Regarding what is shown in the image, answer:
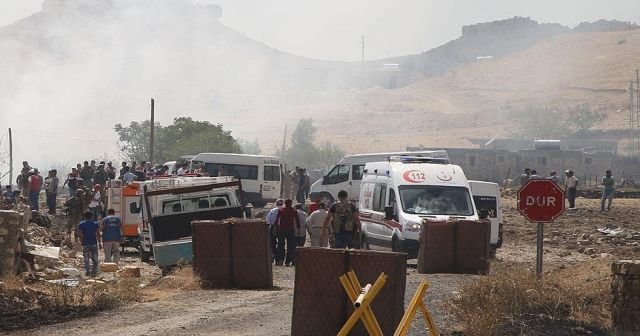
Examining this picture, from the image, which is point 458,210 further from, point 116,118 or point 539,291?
point 116,118

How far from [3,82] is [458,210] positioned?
127660 millimetres

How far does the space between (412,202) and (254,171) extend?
20944 mm

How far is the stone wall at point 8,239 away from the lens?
727 inches

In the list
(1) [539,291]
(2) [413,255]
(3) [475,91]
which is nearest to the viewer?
(1) [539,291]

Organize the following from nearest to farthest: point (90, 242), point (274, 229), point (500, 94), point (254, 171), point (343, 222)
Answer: point (343, 222), point (90, 242), point (274, 229), point (254, 171), point (500, 94)

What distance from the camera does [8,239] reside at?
1856cm

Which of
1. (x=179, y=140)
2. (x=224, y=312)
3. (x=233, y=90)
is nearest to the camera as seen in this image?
(x=224, y=312)

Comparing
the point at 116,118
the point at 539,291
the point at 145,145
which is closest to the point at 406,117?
the point at 116,118

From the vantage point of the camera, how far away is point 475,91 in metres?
162

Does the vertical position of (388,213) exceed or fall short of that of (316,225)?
it exceeds it

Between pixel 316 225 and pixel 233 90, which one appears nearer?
pixel 316 225

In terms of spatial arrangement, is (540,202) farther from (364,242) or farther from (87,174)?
(87,174)

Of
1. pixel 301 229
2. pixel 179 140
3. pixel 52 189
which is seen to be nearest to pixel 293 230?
pixel 301 229

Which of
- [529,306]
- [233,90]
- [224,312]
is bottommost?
[224,312]
